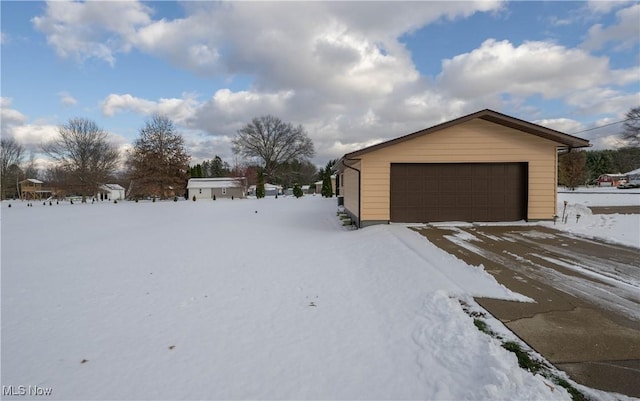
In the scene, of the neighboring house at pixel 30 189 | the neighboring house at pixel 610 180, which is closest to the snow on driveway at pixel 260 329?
the neighboring house at pixel 610 180

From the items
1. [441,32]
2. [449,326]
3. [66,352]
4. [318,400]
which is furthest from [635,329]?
[441,32]

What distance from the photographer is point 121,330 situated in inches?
151

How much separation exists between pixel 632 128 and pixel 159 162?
168ft

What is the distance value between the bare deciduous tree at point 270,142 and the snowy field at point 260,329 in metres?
46.6

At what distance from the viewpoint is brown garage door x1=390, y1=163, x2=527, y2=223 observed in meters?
10.5

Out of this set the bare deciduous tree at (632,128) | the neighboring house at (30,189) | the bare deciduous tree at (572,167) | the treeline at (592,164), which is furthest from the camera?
the neighboring house at (30,189)

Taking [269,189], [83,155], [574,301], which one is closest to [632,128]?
[574,301]

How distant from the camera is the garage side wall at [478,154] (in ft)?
33.6

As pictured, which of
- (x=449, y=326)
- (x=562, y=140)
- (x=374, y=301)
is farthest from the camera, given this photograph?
(x=562, y=140)

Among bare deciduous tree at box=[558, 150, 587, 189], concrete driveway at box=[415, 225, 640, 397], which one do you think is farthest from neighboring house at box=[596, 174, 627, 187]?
concrete driveway at box=[415, 225, 640, 397]

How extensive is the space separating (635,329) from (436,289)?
6.78ft

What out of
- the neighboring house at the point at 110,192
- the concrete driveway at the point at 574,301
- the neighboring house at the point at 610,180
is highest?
the neighboring house at the point at 610,180

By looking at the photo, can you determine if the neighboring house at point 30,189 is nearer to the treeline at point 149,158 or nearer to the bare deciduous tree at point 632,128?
the treeline at point 149,158

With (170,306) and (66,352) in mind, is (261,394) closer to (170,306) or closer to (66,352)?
(66,352)
